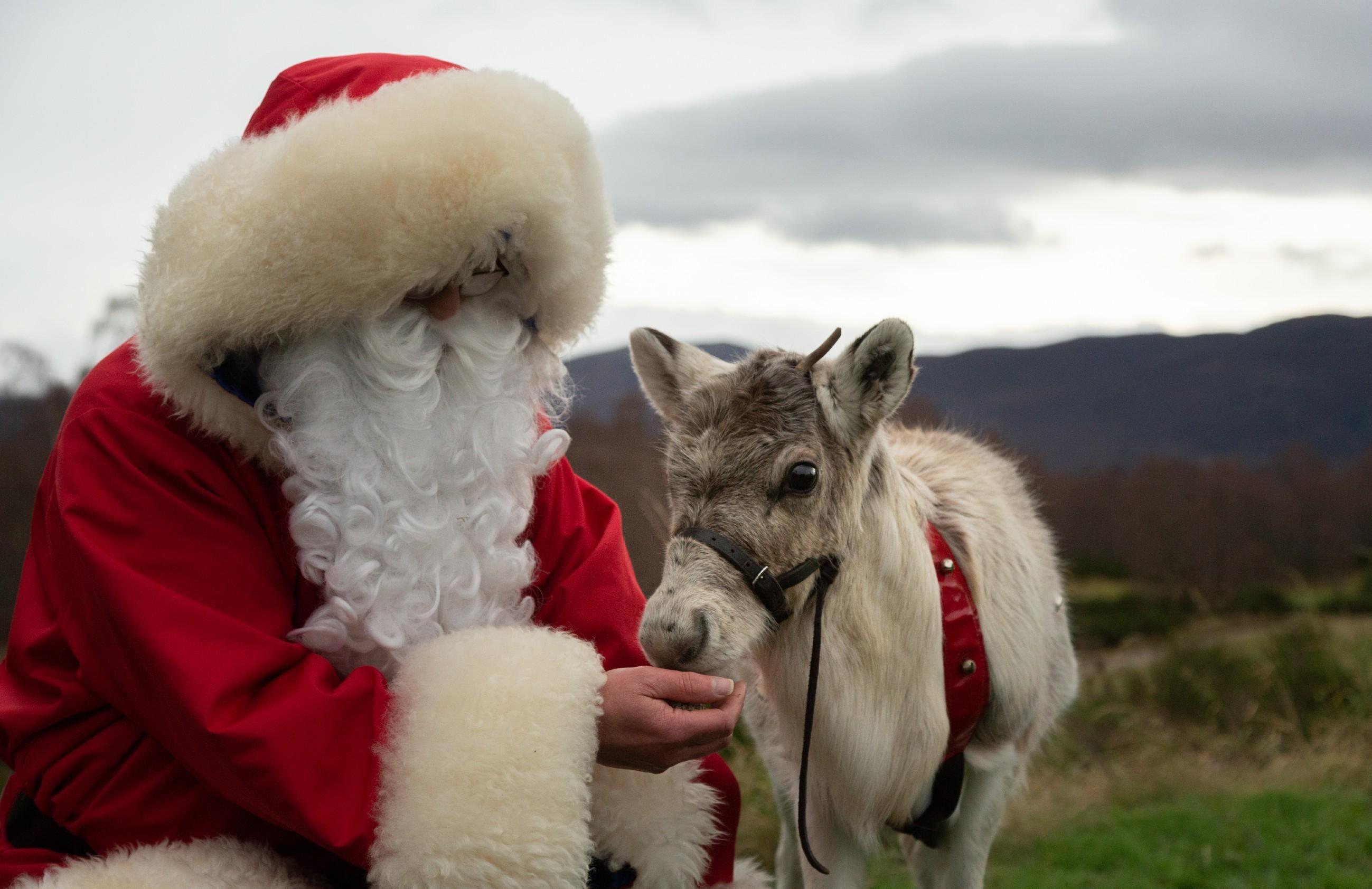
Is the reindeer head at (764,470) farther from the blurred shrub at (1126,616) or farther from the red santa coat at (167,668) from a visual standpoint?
the blurred shrub at (1126,616)

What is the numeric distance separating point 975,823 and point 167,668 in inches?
99.6

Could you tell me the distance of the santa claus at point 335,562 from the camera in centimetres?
210

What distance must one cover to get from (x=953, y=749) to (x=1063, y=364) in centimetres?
2246

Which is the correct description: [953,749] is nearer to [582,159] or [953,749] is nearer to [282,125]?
[582,159]

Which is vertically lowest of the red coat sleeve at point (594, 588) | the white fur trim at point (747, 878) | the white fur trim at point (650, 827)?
the white fur trim at point (747, 878)

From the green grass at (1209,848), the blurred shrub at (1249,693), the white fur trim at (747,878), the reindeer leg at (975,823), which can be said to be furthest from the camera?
the blurred shrub at (1249,693)

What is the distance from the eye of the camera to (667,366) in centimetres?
296

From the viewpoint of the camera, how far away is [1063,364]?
24.0 metres

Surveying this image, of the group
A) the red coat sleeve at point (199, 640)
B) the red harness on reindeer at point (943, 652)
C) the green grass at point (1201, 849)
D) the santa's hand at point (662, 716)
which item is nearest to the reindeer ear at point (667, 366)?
the red harness on reindeer at point (943, 652)

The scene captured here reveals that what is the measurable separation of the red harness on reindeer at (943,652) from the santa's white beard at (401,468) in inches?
20.3

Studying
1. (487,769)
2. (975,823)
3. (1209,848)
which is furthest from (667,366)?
(1209,848)

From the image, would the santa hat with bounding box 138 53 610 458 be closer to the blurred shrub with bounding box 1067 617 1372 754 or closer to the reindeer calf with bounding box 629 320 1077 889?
the reindeer calf with bounding box 629 320 1077 889

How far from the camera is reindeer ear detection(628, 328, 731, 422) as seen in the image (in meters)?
2.94

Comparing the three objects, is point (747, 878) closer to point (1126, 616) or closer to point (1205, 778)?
point (1205, 778)
